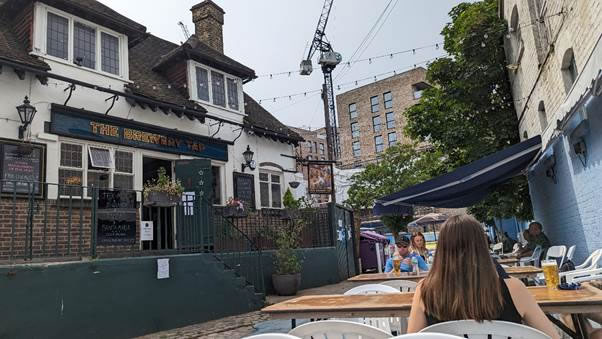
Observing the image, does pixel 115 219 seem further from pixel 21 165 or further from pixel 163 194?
pixel 21 165

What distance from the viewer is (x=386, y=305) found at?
3.00 metres

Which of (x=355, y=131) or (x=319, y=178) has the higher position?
(x=355, y=131)

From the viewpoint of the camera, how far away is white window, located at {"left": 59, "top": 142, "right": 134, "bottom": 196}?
8.80 metres

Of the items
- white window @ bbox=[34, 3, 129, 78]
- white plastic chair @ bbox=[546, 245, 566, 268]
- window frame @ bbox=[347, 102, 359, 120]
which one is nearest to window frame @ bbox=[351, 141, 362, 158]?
window frame @ bbox=[347, 102, 359, 120]

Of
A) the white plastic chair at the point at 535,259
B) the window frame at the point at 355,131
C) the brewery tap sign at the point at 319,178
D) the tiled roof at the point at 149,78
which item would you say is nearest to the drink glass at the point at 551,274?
the white plastic chair at the point at 535,259

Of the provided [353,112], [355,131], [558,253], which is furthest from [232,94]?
[353,112]

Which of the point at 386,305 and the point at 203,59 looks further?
the point at 203,59

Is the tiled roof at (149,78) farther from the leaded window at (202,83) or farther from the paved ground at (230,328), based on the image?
the paved ground at (230,328)

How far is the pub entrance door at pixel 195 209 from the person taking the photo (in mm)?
9078

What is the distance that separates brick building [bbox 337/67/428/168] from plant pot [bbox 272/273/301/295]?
41802 mm

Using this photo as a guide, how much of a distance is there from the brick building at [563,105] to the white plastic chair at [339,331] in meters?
2.97

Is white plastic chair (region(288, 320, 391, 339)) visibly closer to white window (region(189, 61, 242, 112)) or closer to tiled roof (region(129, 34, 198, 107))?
tiled roof (region(129, 34, 198, 107))

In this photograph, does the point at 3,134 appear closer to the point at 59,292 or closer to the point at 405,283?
the point at 59,292

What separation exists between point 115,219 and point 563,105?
7.34m
